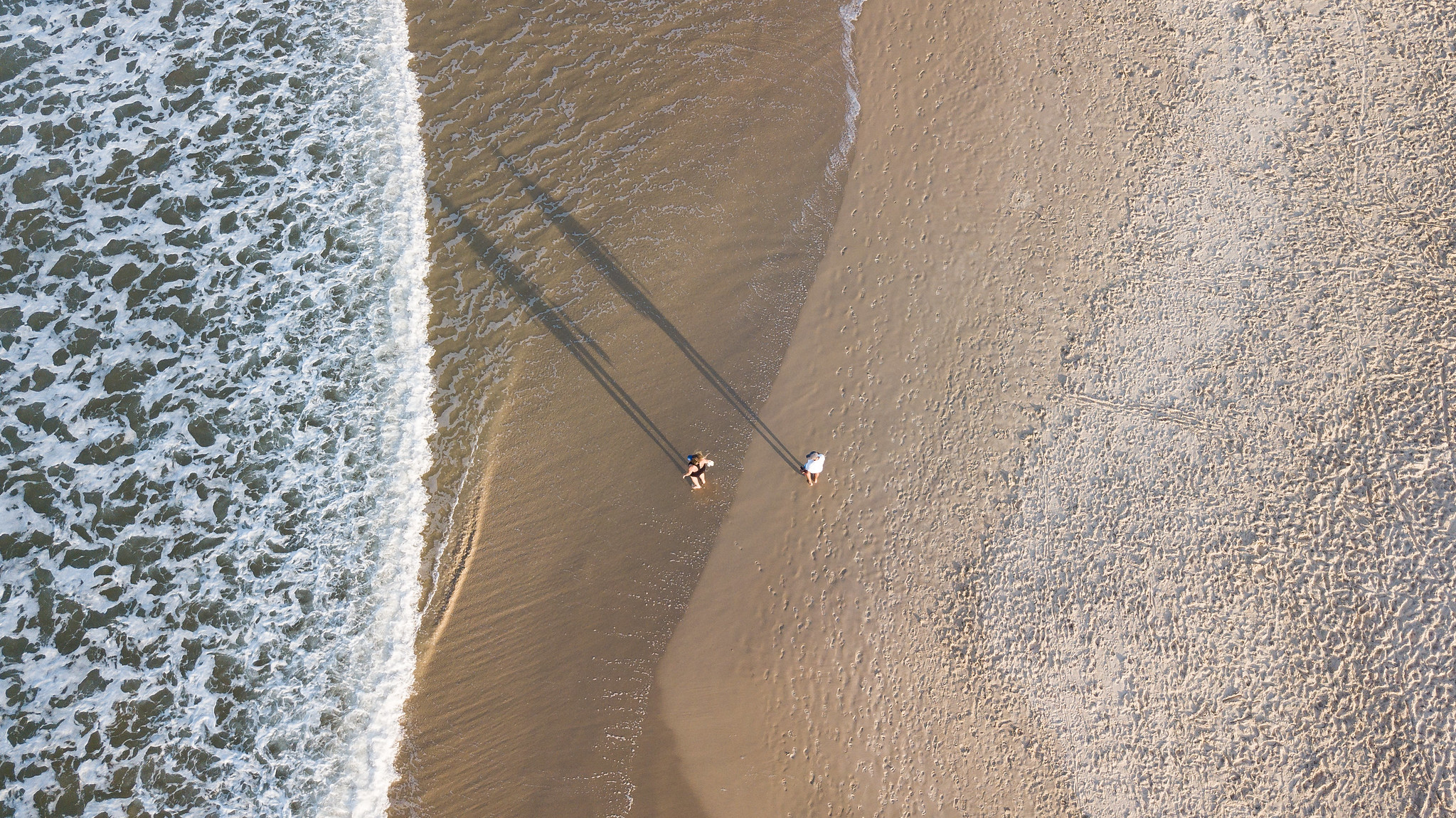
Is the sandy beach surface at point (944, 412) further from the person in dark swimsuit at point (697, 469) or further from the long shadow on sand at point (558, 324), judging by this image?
the person in dark swimsuit at point (697, 469)

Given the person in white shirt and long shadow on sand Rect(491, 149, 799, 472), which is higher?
long shadow on sand Rect(491, 149, 799, 472)

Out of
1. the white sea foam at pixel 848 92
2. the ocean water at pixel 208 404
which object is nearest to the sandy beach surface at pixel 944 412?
the white sea foam at pixel 848 92

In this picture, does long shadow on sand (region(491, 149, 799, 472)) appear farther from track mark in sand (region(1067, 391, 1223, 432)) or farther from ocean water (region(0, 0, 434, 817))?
track mark in sand (region(1067, 391, 1223, 432))

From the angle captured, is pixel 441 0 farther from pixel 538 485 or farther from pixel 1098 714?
pixel 1098 714

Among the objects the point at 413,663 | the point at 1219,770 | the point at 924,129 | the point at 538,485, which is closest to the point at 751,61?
the point at 924,129

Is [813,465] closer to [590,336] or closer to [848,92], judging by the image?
[590,336]

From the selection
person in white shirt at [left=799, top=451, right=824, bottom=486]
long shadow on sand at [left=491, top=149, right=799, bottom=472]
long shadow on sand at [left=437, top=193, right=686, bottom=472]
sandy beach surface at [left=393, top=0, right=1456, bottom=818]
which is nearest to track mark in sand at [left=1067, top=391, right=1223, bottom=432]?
sandy beach surface at [left=393, top=0, right=1456, bottom=818]

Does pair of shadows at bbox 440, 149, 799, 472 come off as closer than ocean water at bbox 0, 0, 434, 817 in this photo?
No

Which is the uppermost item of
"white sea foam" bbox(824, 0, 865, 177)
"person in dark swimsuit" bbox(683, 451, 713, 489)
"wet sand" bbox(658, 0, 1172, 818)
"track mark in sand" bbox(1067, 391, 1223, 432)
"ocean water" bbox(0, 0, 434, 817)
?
"ocean water" bbox(0, 0, 434, 817)
